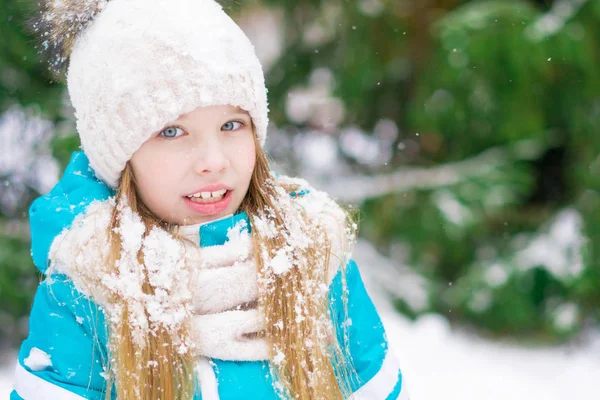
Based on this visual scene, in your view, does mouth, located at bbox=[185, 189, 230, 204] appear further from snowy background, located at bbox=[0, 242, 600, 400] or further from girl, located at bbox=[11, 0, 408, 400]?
snowy background, located at bbox=[0, 242, 600, 400]

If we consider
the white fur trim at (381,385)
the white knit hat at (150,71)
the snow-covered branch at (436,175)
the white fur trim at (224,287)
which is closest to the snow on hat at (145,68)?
the white knit hat at (150,71)

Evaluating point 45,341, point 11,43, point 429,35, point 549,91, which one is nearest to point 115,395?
point 45,341

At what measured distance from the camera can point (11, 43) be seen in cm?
311

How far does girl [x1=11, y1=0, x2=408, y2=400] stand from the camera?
1.39m

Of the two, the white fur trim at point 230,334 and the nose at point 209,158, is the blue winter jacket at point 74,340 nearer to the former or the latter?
the white fur trim at point 230,334

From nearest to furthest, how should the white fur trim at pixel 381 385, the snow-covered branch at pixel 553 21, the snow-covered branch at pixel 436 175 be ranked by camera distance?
the white fur trim at pixel 381 385, the snow-covered branch at pixel 553 21, the snow-covered branch at pixel 436 175

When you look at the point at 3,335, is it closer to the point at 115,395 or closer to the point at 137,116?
the point at 115,395

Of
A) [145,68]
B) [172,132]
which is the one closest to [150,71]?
[145,68]

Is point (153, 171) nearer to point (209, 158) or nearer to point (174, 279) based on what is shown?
point (209, 158)

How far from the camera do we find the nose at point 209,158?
1394mm

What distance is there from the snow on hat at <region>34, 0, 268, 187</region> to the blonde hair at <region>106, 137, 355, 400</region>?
125 millimetres

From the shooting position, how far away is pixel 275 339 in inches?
58.1

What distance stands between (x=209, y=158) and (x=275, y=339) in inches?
16.7

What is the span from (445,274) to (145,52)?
3.17 meters
